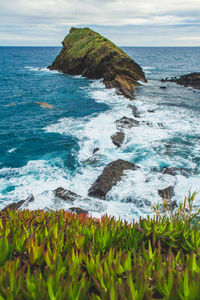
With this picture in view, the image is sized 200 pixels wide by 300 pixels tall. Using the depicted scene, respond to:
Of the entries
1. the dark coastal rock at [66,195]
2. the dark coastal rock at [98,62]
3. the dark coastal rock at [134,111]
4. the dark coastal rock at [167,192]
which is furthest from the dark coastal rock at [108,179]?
the dark coastal rock at [98,62]

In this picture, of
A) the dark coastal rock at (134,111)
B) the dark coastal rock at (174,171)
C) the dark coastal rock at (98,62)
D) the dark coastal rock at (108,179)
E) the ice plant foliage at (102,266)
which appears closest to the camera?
the ice plant foliage at (102,266)

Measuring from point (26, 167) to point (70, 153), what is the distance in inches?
126

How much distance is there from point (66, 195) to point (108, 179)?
7.42 feet

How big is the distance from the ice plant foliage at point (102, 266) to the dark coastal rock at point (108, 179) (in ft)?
20.6

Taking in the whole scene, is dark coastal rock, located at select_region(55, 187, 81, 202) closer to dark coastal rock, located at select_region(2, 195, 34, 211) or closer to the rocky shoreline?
the rocky shoreline

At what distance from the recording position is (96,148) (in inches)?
629

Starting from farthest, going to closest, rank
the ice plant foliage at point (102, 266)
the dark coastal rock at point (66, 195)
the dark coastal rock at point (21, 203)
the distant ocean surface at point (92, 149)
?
the distant ocean surface at point (92, 149)
the dark coastal rock at point (66, 195)
the dark coastal rock at point (21, 203)
the ice plant foliage at point (102, 266)

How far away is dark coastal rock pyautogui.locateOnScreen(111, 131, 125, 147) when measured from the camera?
16.7m

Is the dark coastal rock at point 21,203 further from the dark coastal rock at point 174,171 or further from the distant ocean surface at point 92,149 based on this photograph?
the dark coastal rock at point 174,171

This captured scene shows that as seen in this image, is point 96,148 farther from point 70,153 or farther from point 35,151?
point 35,151

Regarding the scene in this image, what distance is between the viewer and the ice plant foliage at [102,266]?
7.91ft

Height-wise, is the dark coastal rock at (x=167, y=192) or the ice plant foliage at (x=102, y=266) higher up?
the ice plant foliage at (x=102, y=266)

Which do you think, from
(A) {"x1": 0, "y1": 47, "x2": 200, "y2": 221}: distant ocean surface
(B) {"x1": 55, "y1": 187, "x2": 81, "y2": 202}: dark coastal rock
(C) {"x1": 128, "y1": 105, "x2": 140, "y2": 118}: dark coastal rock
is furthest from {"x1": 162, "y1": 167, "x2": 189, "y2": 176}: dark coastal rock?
(C) {"x1": 128, "y1": 105, "x2": 140, "y2": 118}: dark coastal rock

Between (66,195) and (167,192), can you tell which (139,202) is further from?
(66,195)
